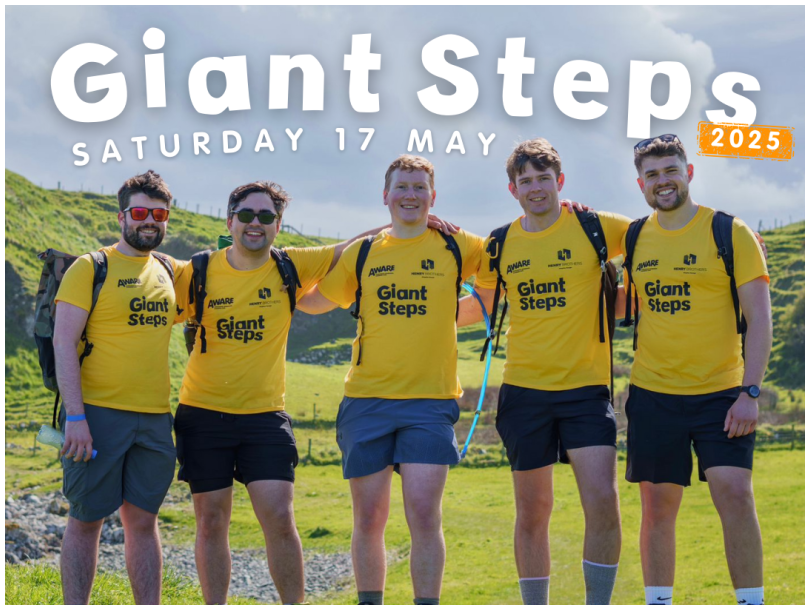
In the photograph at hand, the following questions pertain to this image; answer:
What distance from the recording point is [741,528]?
7.41 metres

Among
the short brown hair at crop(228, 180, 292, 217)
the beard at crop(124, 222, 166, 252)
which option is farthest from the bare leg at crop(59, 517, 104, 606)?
→ the short brown hair at crop(228, 180, 292, 217)

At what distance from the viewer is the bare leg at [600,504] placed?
7539 mm

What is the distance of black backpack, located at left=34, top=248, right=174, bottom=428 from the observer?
8000 millimetres

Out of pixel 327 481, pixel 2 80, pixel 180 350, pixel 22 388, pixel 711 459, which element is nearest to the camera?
pixel 711 459

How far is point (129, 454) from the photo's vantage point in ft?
26.5

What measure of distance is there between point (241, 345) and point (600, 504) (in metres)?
4.03

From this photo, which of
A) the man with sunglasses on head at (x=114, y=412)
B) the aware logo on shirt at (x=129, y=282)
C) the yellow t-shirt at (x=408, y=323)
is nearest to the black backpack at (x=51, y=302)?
the man with sunglasses on head at (x=114, y=412)

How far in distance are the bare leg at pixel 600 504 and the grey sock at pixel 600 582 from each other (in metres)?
0.06

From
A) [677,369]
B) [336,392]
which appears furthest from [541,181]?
[336,392]

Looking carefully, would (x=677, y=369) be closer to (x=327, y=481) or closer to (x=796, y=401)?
(x=327, y=481)

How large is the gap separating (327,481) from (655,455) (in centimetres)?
4617

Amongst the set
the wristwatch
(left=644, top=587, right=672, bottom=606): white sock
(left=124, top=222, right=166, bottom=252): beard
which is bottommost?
(left=644, top=587, right=672, bottom=606): white sock

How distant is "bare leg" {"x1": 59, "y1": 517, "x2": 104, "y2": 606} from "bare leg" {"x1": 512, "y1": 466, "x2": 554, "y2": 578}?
14.0ft

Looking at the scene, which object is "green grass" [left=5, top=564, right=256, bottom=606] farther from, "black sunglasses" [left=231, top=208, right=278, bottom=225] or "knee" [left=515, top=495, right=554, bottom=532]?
"knee" [left=515, top=495, right=554, bottom=532]
